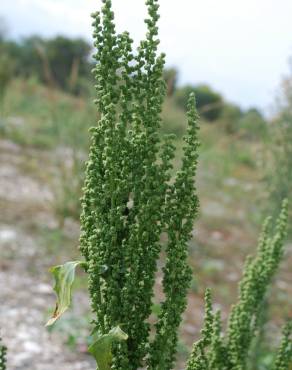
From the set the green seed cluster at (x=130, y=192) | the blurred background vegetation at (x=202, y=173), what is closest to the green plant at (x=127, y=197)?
the green seed cluster at (x=130, y=192)

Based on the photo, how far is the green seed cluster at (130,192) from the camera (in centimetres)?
169

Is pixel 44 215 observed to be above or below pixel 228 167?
below

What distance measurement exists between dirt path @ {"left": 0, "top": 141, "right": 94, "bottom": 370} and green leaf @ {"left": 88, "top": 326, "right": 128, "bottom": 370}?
8.62ft

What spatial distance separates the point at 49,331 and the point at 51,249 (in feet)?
6.58

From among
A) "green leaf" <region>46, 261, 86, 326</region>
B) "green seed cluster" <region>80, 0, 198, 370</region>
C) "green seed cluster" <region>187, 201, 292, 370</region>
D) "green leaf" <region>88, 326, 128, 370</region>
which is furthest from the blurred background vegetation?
"green leaf" <region>88, 326, 128, 370</region>

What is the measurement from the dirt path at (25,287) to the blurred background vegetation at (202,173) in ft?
0.33

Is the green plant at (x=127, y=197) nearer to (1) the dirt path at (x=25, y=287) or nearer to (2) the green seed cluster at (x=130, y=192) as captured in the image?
(2) the green seed cluster at (x=130, y=192)

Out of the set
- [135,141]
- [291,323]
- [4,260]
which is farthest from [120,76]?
[4,260]

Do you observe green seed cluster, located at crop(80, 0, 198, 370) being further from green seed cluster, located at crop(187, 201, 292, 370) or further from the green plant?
green seed cluster, located at crop(187, 201, 292, 370)

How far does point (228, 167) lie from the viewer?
41.7 feet

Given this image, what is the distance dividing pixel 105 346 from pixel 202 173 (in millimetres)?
10317

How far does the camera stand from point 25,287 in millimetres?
5531

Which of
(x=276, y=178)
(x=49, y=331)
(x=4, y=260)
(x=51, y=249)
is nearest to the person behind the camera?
(x=49, y=331)

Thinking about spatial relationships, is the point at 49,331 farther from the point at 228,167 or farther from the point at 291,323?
the point at 228,167
